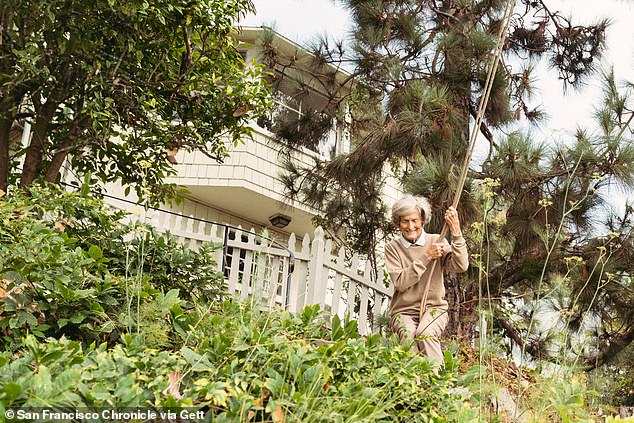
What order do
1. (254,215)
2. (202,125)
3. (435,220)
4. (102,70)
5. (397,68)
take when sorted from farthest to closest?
1. (254,215)
2. (397,68)
3. (435,220)
4. (202,125)
5. (102,70)

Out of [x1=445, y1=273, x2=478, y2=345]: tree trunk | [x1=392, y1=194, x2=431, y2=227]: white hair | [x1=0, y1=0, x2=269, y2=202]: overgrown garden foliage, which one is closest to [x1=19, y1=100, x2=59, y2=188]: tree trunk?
[x1=0, y1=0, x2=269, y2=202]: overgrown garden foliage

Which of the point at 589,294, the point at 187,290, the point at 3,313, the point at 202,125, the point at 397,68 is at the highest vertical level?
the point at 397,68

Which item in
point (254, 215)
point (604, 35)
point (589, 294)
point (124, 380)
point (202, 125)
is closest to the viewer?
point (124, 380)

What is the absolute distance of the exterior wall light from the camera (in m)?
10.3

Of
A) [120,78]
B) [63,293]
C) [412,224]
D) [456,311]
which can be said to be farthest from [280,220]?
[63,293]

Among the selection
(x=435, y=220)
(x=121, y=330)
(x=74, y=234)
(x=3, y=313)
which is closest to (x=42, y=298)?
(x=3, y=313)

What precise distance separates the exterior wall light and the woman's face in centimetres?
600

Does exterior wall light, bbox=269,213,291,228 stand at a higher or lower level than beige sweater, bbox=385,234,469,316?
higher

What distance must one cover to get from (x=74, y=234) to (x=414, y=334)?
6.18 ft

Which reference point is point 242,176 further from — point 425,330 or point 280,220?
point 425,330

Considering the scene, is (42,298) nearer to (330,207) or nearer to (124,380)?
(124,380)

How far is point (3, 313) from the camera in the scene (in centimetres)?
293

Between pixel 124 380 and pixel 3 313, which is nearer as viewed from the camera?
pixel 124 380

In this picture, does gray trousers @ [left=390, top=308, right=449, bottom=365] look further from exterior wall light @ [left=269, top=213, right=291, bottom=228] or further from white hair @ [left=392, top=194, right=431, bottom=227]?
exterior wall light @ [left=269, top=213, right=291, bottom=228]
